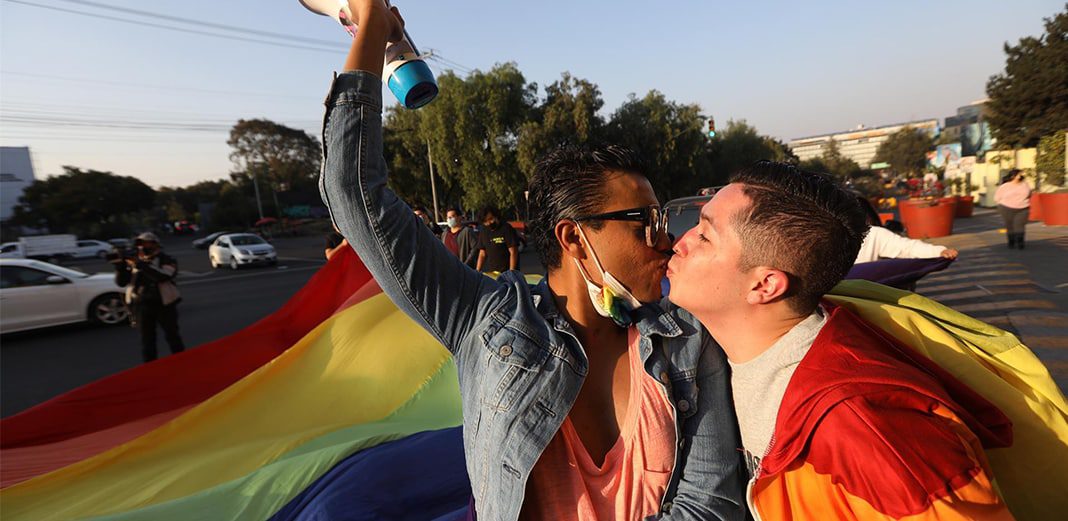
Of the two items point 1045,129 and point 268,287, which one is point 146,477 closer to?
point 268,287

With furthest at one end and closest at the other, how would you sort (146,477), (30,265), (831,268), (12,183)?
(12,183)
(30,265)
(146,477)
(831,268)

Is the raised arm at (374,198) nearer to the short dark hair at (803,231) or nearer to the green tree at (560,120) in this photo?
the short dark hair at (803,231)

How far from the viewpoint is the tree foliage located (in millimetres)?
64250

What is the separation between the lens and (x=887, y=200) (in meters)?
25.7

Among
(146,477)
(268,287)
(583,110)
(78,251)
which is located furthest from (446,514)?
(78,251)

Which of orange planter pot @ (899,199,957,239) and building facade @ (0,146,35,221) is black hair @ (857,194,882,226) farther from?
building facade @ (0,146,35,221)

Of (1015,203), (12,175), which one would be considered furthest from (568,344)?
(12,175)

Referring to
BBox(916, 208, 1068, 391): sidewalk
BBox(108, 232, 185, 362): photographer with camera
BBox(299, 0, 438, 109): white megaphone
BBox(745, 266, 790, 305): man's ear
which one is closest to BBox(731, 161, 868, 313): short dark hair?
BBox(745, 266, 790, 305): man's ear

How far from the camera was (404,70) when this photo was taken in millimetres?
1529

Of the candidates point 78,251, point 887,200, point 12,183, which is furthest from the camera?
A: point 12,183

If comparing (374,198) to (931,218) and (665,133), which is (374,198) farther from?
(665,133)

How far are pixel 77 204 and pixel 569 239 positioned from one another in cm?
7397

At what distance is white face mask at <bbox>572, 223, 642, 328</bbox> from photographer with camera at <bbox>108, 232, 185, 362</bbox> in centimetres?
681

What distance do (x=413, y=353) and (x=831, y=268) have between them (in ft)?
12.0
